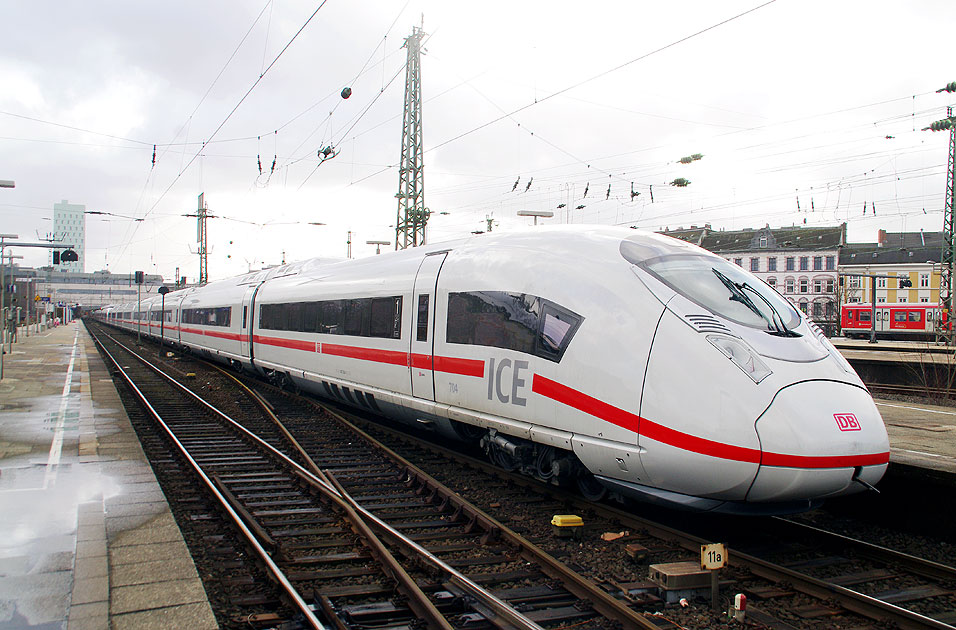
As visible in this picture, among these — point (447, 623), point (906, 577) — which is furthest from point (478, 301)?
point (906, 577)

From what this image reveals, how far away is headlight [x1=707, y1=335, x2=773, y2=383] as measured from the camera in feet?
17.5

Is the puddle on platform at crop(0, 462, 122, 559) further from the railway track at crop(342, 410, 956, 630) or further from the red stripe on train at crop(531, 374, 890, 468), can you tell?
the red stripe on train at crop(531, 374, 890, 468)

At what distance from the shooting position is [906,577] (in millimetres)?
5445

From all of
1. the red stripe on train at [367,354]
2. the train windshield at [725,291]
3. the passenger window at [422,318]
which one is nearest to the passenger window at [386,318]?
the red stripe on train at [367,354]

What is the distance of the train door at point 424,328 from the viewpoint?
29.6 ft

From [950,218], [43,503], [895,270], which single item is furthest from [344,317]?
[895,270]

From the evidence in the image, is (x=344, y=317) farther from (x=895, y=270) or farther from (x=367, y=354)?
(x=895, y=270)

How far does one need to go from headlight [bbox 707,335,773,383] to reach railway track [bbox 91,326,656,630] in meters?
2.00

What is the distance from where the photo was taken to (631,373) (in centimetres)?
583

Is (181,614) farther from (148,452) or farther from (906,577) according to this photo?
(148,452)

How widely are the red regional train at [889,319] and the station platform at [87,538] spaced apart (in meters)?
47.3

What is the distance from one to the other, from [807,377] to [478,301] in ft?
12.0

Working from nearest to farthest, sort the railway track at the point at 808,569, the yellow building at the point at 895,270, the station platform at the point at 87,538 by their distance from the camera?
the station platform at the point at 87,538 < the railway track at the point at 808,569 < the yellow building at the point at 895,270

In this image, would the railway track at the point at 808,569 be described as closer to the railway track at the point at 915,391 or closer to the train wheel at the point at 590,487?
the train wheel at the point at 590,487
